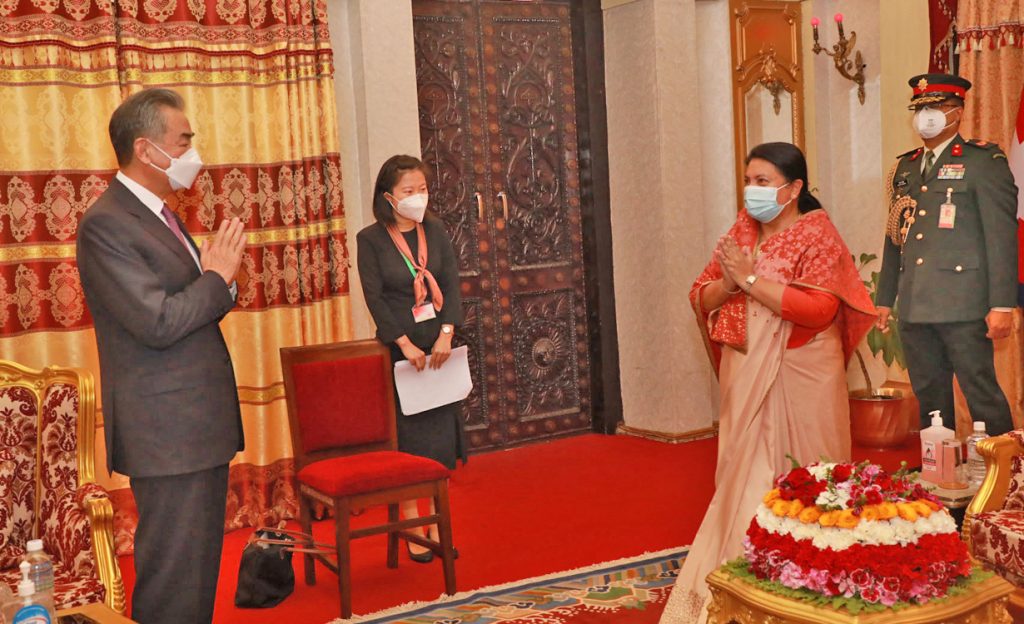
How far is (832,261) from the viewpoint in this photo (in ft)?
11.0

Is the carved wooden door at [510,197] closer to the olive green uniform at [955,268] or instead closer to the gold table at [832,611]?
the olive green uniform at [955,268]

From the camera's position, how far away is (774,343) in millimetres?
3432

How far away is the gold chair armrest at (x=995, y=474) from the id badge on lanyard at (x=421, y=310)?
1.98 meters

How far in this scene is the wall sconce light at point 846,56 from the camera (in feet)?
21.4

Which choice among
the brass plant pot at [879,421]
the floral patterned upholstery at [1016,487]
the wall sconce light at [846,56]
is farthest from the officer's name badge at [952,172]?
the wall sconce light at [846,56]

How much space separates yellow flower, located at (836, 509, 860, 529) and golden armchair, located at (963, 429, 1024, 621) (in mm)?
854

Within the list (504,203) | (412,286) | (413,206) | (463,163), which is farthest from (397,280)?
(504,203)

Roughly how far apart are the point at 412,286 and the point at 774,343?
4.80 feet

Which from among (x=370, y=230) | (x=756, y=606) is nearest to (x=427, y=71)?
(x=370, y=230)

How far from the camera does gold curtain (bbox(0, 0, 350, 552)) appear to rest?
4.52 meters

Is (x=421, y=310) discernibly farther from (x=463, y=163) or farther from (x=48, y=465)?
(x=463, y=163)

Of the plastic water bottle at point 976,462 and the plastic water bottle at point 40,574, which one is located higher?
the plastic water bottle at point 40,574

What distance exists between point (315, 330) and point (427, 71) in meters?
1.58

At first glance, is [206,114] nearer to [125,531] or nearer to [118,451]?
[125,531]
